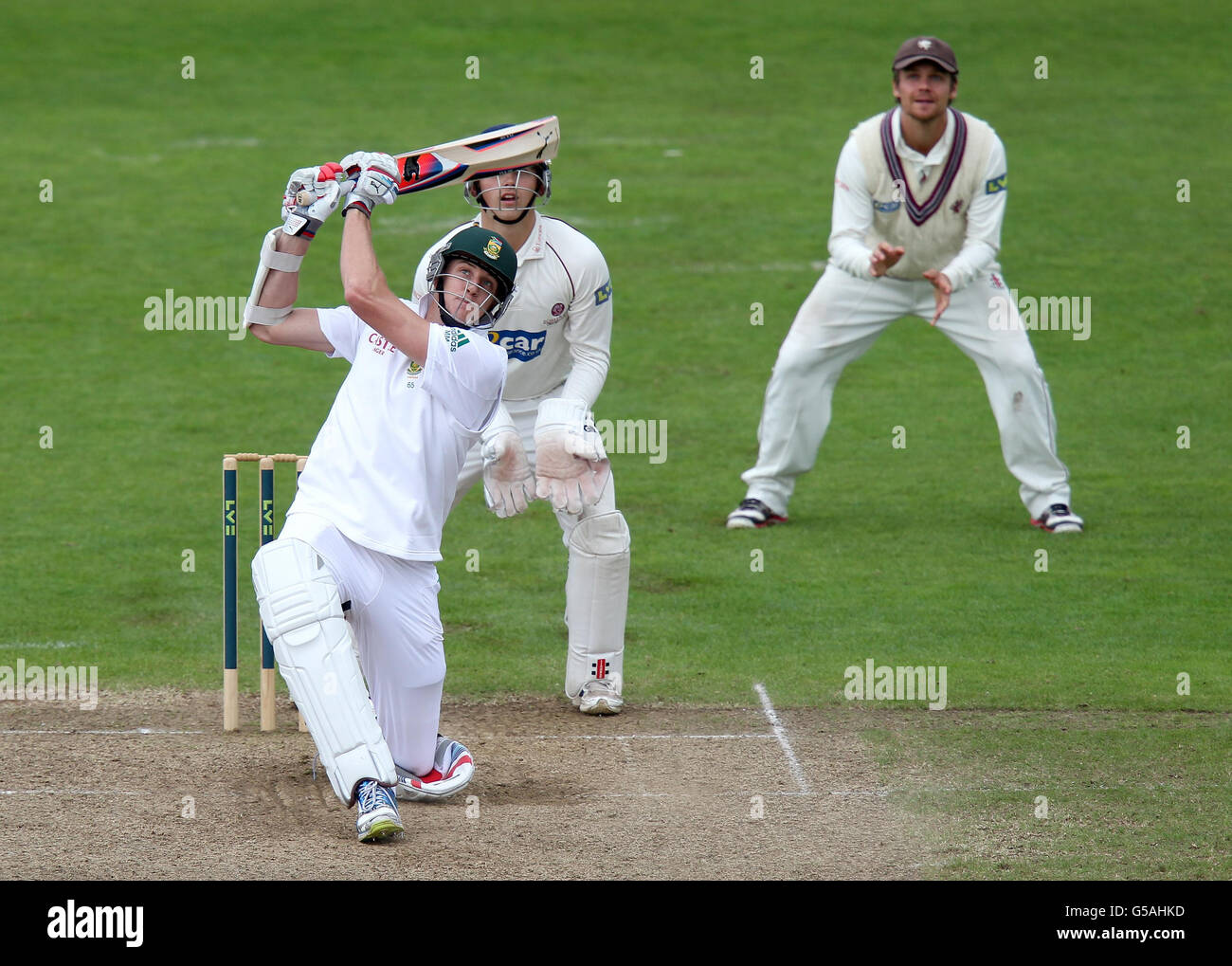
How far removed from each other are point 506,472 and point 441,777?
1255mm

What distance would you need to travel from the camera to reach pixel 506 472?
6961 mm

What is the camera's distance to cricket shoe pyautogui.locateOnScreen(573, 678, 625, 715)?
24.6ft

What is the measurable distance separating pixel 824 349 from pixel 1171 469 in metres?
2.92

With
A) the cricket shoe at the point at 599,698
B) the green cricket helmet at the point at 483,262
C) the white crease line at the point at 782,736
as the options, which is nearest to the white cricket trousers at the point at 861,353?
the white crease line at the point at 782,736

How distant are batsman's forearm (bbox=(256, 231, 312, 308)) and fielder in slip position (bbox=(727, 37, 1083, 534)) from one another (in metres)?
4.06

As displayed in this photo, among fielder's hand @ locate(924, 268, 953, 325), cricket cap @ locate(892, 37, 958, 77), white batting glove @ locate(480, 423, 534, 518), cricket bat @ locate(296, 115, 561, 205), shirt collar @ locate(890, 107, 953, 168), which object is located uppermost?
cricket cap @ locate(892, 37, 958, 77)

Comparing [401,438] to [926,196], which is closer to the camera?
[401,438]

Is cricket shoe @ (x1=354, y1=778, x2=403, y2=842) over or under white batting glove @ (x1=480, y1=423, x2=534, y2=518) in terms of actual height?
under

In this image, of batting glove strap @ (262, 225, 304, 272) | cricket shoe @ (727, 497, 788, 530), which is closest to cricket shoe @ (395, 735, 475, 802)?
batting glove strap @ (262, 225, 304, 272)

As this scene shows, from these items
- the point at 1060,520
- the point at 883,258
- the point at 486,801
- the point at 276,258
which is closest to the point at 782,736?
the point at 486,801

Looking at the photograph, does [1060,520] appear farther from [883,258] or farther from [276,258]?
[276,258]

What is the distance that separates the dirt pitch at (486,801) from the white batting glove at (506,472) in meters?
0.99

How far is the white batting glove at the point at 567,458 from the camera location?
23.0 ft

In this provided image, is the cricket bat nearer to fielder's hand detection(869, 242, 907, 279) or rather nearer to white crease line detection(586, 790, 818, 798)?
white crease line detection(586, 790, 818, 798)
